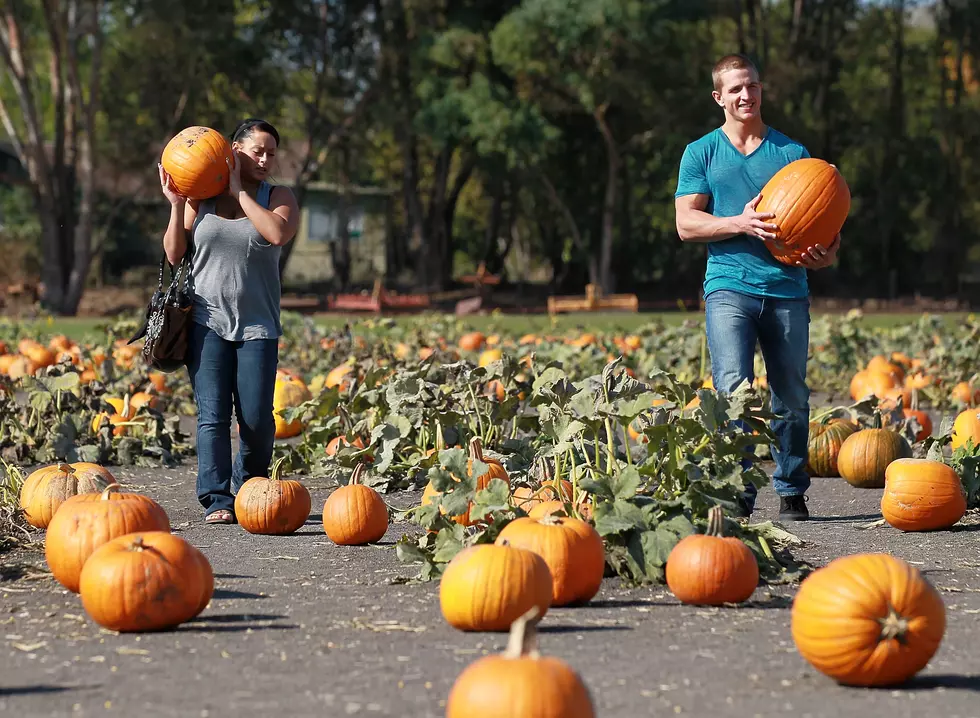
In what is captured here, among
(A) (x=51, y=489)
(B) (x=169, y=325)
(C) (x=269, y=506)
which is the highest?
(B) (x=169, y=325)

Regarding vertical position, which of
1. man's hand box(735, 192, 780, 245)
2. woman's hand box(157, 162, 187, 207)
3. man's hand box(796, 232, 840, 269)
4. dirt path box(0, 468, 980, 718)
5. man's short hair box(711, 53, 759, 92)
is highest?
man's short hair box(711, 53, 759, 92)

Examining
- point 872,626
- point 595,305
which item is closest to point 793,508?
point 872,626

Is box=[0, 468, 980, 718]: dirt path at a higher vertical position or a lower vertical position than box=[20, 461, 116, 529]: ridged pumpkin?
lower

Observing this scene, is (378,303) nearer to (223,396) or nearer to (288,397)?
(288,397)

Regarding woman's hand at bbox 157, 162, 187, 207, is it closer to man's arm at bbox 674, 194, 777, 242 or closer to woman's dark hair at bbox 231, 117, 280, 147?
woman's dark hair at bbox 231, 117, 280, 147

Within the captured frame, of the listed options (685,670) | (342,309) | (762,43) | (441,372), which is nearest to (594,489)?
(685,670)

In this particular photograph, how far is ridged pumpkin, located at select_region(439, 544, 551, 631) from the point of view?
4.57 metres

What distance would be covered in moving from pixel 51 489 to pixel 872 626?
387 cm

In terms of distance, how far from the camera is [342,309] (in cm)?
3666

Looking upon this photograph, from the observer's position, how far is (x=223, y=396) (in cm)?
711

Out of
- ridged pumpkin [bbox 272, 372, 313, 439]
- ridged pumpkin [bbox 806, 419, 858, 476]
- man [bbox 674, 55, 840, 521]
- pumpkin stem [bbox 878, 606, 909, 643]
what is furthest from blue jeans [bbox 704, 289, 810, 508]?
ridged pumpkin [bbox 272, 372, 313, 439]

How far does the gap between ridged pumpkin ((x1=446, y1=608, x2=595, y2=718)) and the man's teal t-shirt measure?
3.64 m

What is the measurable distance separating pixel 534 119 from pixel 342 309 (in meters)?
7.65

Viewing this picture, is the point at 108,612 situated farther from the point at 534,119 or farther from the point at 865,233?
the point at 865,233
